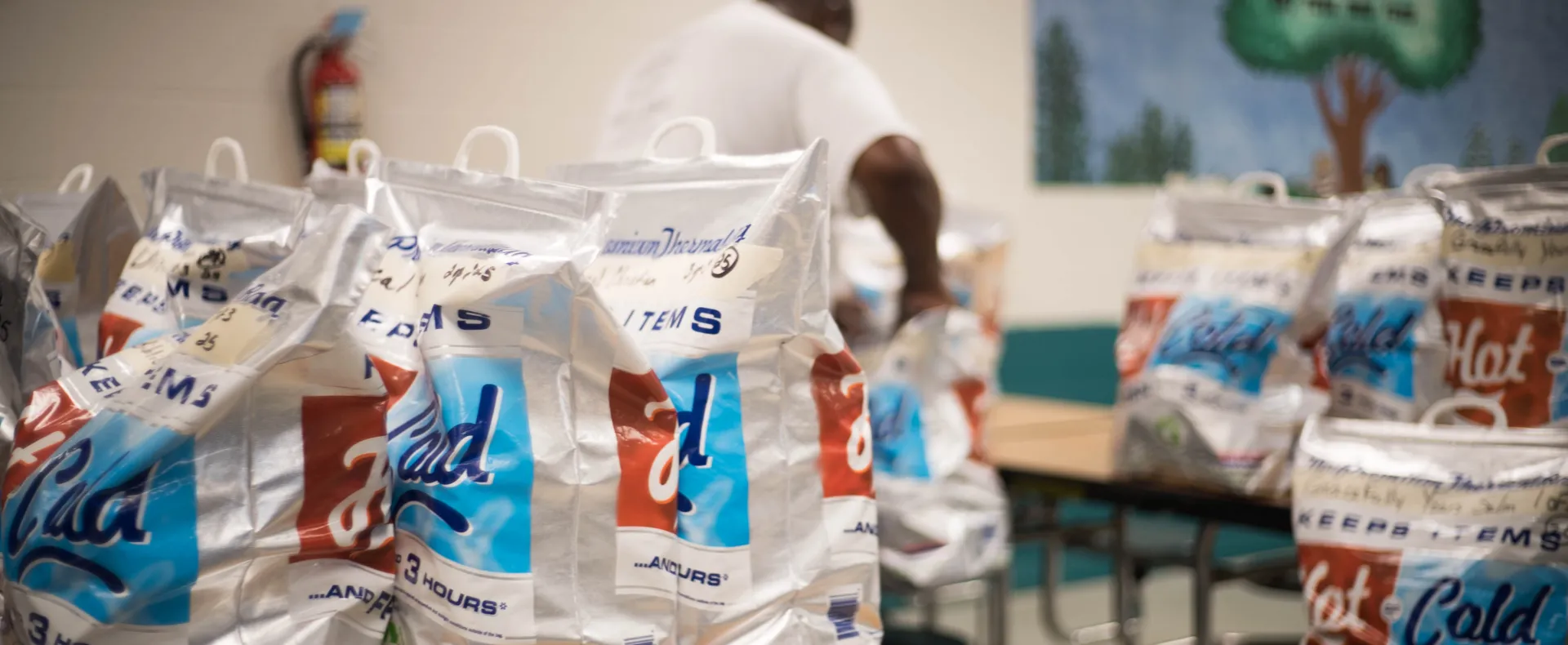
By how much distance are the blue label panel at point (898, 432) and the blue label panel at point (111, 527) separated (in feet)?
3.40

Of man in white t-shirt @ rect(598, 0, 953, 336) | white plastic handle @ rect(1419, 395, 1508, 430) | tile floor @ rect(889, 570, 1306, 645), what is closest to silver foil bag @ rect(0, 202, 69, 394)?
man in white t-shirt @ rect(598, 0, 953, 336)

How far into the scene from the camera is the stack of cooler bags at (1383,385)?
4.17 ft

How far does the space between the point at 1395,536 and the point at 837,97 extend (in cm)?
96

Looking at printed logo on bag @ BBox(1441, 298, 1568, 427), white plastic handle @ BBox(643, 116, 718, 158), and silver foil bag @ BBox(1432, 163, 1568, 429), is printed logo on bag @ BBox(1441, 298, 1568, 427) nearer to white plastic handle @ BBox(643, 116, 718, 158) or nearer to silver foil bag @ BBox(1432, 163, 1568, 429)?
silver foil bag @ BBox(1432, 163, 1568, 429)

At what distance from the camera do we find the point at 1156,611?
3771 mm

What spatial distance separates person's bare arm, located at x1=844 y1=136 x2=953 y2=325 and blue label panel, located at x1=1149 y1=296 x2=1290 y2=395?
368 millimetres

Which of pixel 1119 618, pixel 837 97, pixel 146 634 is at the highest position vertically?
pixel 837 97

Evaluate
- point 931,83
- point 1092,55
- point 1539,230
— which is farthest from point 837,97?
point 1092,55

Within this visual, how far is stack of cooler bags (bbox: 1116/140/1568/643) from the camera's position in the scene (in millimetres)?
1272

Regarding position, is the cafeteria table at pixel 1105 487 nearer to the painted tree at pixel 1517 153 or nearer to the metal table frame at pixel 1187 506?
the metal table frame at pixel 1187 506

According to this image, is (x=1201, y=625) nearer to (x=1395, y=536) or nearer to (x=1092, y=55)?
(x=1395, y=536)

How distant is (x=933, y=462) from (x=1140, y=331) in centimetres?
41

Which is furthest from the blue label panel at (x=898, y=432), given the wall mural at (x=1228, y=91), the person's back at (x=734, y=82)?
the wall mural at (x=1228, y=91)

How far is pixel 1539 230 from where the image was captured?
4.75 ft
